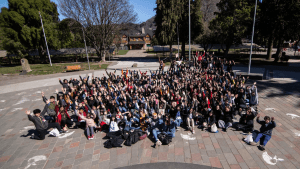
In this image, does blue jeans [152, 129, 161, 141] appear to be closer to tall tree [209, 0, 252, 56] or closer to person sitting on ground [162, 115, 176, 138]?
person sitting on ground [162, 115, 176, 138]

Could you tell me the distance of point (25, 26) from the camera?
92.1 ft

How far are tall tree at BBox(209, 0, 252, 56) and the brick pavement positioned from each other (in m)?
19.8

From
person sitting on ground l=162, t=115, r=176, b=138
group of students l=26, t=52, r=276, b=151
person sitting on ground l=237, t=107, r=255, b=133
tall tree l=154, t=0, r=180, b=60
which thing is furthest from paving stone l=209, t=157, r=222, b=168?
tall tree l=154, t=0, r=180, b=60

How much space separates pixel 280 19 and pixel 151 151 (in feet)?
78.9

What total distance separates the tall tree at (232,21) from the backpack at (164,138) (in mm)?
22978

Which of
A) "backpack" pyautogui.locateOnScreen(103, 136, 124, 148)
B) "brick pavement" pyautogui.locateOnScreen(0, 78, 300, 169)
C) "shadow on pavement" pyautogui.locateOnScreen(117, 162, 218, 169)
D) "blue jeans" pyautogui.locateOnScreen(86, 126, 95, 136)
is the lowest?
"shadow on pavement" pyautogui.locateOnScreen(117, 162, 218, 169)

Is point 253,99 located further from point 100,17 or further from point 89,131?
point 100,17

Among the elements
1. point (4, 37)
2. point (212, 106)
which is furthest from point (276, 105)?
point (4, 37)

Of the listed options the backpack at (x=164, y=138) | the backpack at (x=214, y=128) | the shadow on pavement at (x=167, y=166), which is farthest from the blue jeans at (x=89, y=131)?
the backpack at (x=214, y=128)

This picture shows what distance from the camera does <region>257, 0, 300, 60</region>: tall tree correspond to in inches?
757

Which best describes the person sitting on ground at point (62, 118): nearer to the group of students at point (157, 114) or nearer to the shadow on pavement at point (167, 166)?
the group of students at point (157, 114)

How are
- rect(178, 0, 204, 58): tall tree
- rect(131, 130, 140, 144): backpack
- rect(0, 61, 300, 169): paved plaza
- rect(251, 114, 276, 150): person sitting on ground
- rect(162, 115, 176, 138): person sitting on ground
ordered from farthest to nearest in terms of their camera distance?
rect(178, 0, 204, 58): tall tree < rect(162, 115, 176, 138): person sitting on ground < rect(131, 130, 140, 144): backpack < rect(251, 114, 276, 150): person sitting on ground < rect(0, 61, 300, 169): paved plaza

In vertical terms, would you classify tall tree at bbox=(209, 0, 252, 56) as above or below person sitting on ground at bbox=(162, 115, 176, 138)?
above

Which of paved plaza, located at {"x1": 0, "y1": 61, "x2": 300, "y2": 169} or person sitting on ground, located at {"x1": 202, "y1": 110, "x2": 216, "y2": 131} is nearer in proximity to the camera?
paved plaza, located at {"x1": 0, "y1": 61, "x2": 300, "y2": 169}
